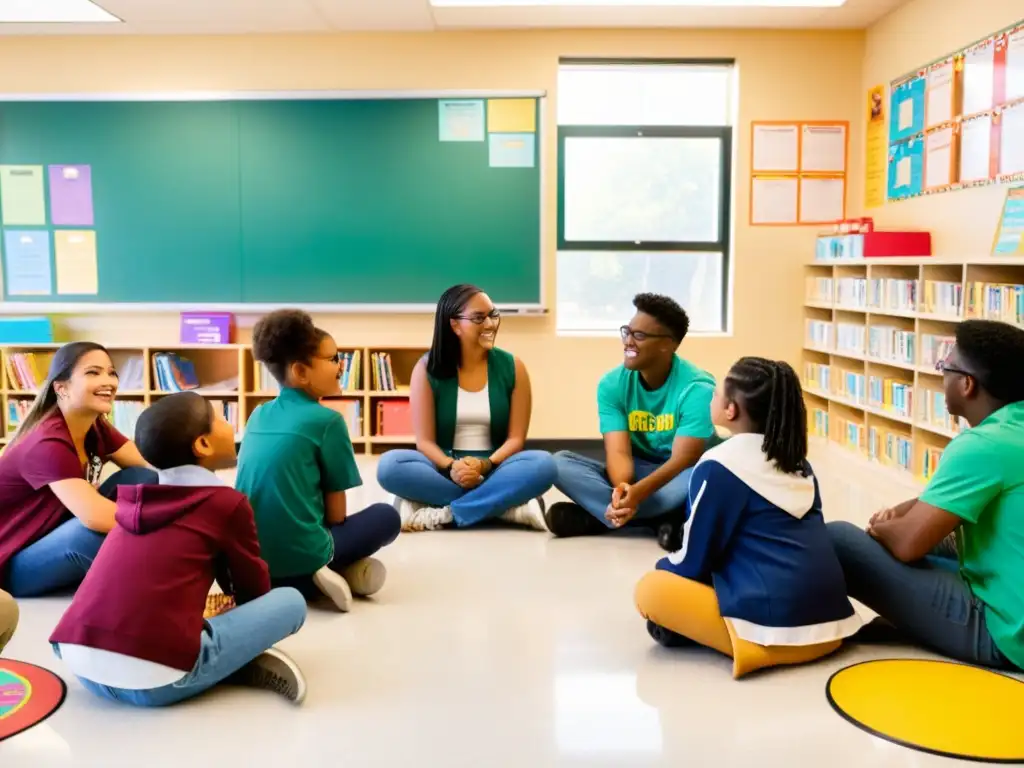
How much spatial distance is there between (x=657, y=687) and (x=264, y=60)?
15.5ft

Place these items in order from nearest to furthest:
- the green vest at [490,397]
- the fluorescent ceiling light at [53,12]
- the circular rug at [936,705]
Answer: the circular rug at [936,705] → the green vest at [490,397] → the fluorescent ceiling light at [53,12]

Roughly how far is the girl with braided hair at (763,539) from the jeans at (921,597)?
129 mm

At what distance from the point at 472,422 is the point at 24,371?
10.7ft

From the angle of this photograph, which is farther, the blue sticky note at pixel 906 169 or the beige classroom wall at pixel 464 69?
the beige classroom wall at pixel 464 69

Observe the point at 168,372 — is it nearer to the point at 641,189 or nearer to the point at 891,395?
the point at 641,189

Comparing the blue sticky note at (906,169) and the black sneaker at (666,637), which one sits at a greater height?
the blue sticky note at (906,169)

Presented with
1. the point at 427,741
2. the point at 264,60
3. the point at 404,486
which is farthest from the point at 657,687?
the point at 264,60

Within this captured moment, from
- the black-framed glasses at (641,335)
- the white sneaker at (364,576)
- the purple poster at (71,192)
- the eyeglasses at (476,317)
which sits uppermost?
the purple poster at (71,192)

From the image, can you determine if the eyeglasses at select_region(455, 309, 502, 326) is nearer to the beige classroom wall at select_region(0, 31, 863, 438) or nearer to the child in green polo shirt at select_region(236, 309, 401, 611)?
the child in green polo shirt at select_region(236, 309, 401, 611)

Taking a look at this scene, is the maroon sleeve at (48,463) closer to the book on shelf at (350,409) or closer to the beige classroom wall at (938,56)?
the book on shelf at (350,409)

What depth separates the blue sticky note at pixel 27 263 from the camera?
19.1 ft

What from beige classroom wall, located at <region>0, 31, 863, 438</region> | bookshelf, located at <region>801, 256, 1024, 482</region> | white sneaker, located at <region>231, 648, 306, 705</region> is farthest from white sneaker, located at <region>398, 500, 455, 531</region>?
bookshelf, located at <region>801, 256, 1024, 482</region>

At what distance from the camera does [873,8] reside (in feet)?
17.3


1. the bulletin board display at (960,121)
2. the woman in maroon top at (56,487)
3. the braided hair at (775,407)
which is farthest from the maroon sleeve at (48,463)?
the bulletin board display at (960,121)
